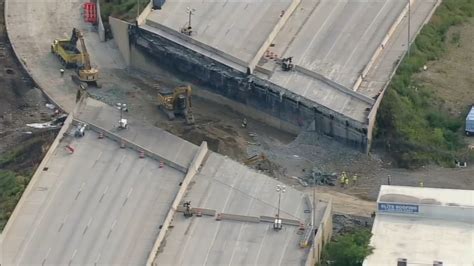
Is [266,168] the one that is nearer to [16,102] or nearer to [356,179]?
[356,179]

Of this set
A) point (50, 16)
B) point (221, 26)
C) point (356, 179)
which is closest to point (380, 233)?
point (356, 179)

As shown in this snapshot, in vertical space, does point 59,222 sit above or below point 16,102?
below

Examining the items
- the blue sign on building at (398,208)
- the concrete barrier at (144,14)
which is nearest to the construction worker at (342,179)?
the blue sign on building at (398,208)

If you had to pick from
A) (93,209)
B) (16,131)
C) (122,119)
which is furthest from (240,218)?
(16,131)

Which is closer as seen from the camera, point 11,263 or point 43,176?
point 11,263

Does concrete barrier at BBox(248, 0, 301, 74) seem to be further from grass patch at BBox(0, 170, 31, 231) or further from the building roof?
the building roof

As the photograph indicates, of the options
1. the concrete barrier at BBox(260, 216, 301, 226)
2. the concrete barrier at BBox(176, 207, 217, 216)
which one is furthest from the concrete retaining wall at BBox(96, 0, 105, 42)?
the concrete barrier at BBox(260, 216, 301, 226)
